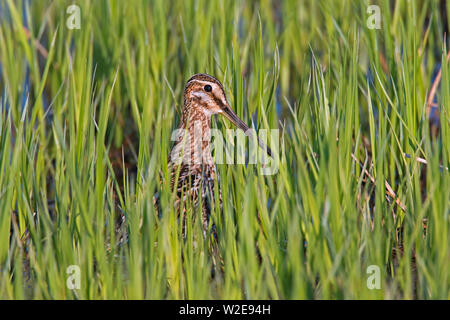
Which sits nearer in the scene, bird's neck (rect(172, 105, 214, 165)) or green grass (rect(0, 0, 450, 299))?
green grass (rect(0, 0, 450, 299))

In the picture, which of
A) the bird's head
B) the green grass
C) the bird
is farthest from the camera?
the bird's head

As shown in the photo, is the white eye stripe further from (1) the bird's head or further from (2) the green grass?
(2) the green grass

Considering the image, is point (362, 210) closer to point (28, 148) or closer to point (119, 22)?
point (28, 148)

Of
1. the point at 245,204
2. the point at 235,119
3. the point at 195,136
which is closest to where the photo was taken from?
the point at 245,204

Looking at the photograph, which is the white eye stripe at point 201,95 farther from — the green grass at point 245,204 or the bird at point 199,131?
the green grass at point 245,204

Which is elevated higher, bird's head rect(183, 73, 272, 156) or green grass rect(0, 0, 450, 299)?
bird's head rect(183, 73, 272, 156)

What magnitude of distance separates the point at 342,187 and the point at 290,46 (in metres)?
2.86

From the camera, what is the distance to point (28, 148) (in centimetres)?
337

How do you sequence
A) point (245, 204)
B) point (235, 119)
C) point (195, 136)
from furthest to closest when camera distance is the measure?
point (195, 136) → point (235, 119) → point (245, 204)

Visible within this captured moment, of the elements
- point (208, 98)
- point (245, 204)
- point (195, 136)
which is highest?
point (208, 98)

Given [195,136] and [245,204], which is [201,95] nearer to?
[195,136]

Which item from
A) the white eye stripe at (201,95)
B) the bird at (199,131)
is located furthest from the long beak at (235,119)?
the white eye stripe at (201,95)

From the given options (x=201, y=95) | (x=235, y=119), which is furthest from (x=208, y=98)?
(x=235, y=119)

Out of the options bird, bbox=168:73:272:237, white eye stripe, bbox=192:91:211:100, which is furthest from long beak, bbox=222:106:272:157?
white eye stripe, bbox=192:91:211:100
